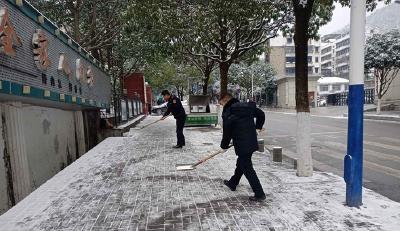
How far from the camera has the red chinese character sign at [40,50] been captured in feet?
24.1

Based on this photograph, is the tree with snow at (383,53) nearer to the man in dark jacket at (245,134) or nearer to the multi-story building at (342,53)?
the man in dark jacket at (245,134)

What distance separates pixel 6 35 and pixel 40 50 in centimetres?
191

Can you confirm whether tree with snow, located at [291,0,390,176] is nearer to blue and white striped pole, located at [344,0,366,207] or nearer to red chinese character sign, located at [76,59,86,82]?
blue and white striped pole, located at [344,0,366,207]

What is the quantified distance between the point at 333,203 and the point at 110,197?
136 inches

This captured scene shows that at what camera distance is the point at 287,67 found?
83.5 meters

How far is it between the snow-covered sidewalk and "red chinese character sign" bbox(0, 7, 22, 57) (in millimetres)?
2406

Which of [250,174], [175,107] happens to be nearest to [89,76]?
[175,107]

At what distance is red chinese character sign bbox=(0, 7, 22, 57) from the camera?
557 cm

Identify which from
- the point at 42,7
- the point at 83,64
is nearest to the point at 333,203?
the point at 83,64

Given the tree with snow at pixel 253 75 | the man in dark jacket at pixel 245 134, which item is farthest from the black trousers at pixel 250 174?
the tree with snow at pixel 253 75

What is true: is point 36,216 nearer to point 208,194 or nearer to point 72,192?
point 72,192

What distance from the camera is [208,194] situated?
6.06 metres

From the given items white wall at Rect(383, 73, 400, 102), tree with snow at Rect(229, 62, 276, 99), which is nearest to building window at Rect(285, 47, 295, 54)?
tree with snow at Rect(229, 62, 276, 99)

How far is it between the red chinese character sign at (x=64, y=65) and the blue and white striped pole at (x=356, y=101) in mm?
7051
